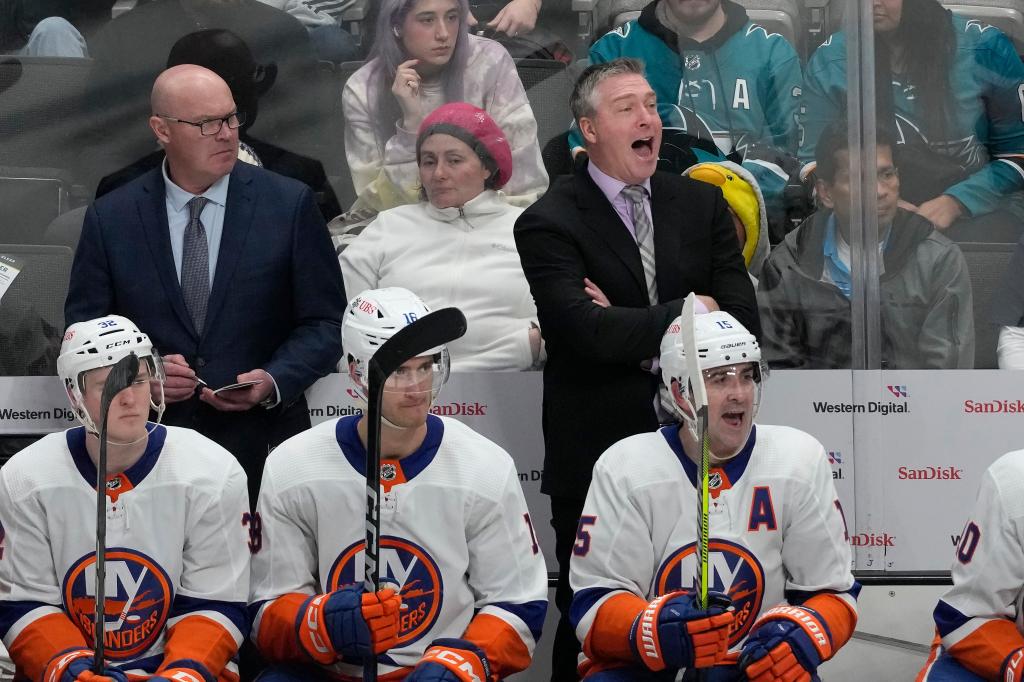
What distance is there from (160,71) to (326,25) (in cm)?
44

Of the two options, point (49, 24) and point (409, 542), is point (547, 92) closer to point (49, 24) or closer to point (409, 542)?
point (49, 24)

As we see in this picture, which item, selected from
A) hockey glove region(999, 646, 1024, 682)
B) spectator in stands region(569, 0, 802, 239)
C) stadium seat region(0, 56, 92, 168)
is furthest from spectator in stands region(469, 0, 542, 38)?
hockey glove region(999, 646, 1024, 682)

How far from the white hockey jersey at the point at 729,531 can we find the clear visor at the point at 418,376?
38 cm

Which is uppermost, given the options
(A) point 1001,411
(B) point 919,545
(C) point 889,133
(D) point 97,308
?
(C) point 889,133

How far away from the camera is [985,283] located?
4.23m

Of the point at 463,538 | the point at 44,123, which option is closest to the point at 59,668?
the point at 463,538

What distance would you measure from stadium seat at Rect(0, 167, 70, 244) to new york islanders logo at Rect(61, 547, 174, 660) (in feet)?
4.37

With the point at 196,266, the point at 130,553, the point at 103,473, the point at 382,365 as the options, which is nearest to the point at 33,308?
the point at 196,266

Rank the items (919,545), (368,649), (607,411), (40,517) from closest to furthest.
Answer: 1. (368,649)
2. (40,517)
3. (607,411)
4. (919,545)

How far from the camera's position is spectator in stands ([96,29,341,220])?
13.7 ft

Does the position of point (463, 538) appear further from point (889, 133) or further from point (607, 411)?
point (889, 133)

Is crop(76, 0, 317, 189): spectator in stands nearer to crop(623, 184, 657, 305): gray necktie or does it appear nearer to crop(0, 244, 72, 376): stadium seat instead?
crop(0, 244, 72, 376): stadium seat

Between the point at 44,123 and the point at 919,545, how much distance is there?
245 centimetres

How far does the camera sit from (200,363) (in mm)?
3707
